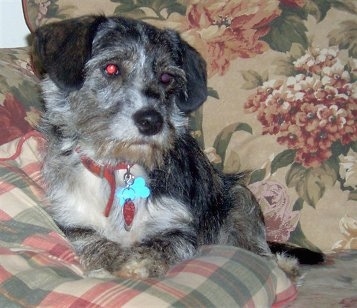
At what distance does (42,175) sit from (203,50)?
959mm

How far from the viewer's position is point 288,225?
10.3 ft

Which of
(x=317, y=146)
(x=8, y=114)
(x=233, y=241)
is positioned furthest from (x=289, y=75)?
(x=8, y=114)

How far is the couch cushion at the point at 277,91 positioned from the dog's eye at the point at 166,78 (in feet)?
1.60

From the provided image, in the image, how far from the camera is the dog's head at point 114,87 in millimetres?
2496

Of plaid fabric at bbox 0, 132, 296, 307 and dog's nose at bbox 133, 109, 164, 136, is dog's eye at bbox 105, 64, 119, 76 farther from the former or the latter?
plaid fabric at bbox 0, 132, 296, 307

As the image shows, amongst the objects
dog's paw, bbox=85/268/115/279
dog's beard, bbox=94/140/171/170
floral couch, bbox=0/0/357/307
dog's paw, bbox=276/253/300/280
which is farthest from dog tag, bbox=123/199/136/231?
dog's paw, bbox=276/253/300/280

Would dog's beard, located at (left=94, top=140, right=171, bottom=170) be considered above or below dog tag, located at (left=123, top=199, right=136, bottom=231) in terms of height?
above

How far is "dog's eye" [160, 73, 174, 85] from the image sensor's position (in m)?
2.73

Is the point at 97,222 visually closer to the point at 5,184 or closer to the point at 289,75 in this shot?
the point at 5,184

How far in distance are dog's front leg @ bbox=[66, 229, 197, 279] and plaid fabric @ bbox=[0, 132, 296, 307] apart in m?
0.07

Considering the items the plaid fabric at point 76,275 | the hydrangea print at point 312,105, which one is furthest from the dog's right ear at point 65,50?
the hydrangea print at point 312,105

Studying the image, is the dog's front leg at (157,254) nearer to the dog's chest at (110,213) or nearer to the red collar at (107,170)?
the dog's chest at (110,213)

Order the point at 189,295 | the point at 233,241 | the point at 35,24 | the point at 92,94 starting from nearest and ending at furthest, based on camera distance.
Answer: the point at 189,295, the point at 92,94, the point at 233,241, the point at 35,24

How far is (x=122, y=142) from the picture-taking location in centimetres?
Answer: 250
